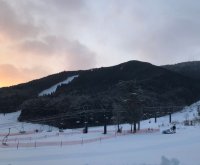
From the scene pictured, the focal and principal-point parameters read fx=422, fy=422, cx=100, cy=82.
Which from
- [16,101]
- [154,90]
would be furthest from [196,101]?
[16,101]

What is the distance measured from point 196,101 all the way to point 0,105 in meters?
87.8

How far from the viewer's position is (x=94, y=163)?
38000 mm

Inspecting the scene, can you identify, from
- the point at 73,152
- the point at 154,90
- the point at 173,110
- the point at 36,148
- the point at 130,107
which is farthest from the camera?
the point at 154,90

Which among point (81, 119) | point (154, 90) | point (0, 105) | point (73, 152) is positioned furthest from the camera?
point (0, 105)

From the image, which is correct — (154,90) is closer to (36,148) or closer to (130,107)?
(130,107)

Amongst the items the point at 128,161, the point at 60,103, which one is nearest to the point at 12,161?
the point at 128,161

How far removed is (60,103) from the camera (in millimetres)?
156375

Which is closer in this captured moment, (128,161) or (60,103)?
(128,161)

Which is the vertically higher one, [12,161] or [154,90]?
[154,90]

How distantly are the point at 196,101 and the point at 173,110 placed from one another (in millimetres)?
37073

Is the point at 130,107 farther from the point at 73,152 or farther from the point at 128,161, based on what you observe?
the point at 128,161

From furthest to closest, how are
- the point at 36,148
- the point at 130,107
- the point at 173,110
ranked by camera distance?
the point at 173,110
the point at 130,107
the point at 36,148

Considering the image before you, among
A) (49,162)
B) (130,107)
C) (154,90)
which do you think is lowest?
(49,162)

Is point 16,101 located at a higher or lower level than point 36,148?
higher
